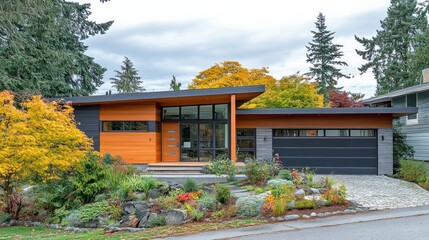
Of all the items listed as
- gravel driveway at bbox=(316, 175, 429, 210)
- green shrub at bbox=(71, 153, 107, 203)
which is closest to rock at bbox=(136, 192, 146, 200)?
green shrub at bbox=(71, 153, 107, 203)

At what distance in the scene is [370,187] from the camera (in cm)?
1242

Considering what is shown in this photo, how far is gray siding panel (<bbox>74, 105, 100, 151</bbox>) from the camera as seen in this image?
14930 mm

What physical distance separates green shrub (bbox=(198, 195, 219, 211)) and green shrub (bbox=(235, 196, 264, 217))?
575 mm

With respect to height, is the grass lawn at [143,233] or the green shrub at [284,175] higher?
the green shrub at [284,175]

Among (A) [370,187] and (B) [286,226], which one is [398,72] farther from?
(B) [286,226]

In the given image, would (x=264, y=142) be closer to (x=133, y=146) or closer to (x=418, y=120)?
(x=133, y=146)

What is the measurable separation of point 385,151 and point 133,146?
36.9 ft

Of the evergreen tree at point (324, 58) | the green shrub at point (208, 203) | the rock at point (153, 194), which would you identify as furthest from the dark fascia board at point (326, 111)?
the evergreen tree at point (324, 58)

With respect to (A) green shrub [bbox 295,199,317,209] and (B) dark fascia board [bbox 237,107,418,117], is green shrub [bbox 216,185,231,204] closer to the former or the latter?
(A) green shrub [bbox 295,199,317,209]

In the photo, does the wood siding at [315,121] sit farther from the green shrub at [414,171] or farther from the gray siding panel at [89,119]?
the gray siding panel at [89,119]

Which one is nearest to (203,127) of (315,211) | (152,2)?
(152,2)

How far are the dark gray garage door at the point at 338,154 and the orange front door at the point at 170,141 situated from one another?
506cm

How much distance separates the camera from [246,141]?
16922 millimetres

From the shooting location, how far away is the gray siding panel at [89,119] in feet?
49.0
